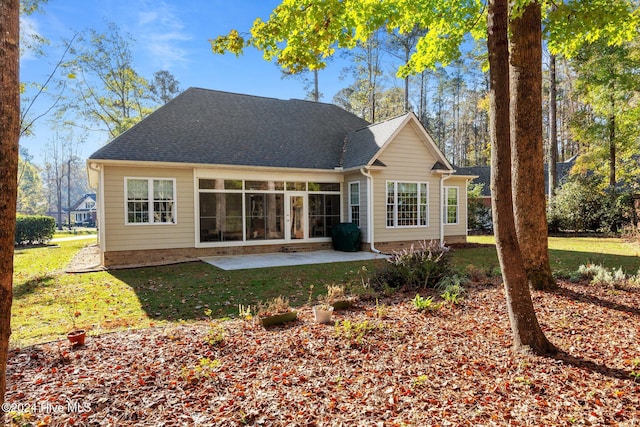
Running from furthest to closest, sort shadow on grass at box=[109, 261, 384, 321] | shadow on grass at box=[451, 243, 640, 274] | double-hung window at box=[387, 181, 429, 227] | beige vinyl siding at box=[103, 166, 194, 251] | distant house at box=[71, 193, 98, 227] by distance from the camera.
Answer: distant house at box=[71, 193, 98, 227], double-hung window at box=[387, 181, 429, 227], beige vinyl siding at box=[103, 166, 194, 251], shadow on grass at box=[451, 243, 640, 274], shadow on grass at box=[109, 261, 384, 321]

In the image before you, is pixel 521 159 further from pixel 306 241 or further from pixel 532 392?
pixel 306 241

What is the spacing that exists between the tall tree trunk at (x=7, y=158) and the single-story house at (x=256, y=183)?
31.4ft

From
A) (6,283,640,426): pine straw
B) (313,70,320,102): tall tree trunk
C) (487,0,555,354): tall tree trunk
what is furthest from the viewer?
(313,70,320,102): tall tree trunk

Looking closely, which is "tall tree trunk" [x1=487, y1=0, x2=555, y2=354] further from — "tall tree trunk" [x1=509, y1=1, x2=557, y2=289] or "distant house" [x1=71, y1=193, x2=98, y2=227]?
"distant house" [x1=71, y1=193, x2=98, y2=227]

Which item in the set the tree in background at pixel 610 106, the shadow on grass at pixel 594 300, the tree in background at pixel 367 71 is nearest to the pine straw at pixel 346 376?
the shadow on grass at pixel 594 300

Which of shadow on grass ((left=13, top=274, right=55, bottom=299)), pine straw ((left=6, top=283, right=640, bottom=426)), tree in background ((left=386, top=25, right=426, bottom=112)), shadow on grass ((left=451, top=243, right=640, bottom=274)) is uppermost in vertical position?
tree in background ((left=386, top=25, right=426, bottom=112))

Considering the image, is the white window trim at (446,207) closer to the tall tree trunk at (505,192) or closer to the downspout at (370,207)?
the downspout at (370,207)

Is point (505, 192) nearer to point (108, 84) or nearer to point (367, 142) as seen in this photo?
point (367, 142)

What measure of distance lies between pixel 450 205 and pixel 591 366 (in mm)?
13428

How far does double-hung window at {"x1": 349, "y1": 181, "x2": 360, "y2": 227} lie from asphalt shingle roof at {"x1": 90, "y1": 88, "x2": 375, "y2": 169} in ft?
4.05

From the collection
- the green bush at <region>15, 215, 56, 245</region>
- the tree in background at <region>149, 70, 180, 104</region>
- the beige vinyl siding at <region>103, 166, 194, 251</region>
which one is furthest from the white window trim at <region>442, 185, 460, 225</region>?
the tree in background at <region>149, 70, 180, 104</region>

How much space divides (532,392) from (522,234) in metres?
3.54

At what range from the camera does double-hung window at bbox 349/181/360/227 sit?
13656 mm

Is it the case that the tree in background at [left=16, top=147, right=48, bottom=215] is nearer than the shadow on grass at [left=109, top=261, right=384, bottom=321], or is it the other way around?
the shadow on grass at [left=109, top=261, right=384, bottom=321]
